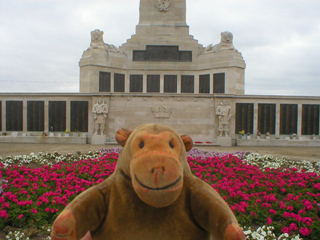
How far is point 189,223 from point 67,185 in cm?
523

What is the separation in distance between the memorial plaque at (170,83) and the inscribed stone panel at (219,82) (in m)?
3.23

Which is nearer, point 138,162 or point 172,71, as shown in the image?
point 138,162

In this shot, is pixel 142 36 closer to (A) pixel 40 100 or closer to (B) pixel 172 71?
(B) pixel 172 71

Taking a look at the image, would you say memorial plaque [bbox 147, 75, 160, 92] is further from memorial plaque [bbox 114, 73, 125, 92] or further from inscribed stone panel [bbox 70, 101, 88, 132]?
inscribed stone panel [bbox 70, 101, 88, 132]

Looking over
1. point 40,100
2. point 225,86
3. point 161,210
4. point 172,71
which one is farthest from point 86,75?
point 161,210

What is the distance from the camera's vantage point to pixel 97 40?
22875 mm

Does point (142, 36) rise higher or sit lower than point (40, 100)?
higher

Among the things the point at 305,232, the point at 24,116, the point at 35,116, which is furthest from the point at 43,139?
the point at 305,232

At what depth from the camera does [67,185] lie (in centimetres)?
693

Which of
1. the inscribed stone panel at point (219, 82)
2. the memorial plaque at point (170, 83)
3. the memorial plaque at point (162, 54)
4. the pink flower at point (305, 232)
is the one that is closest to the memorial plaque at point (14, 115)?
the memorial plaque at point (162, 54)

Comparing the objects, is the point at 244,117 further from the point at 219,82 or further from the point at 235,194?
the point at 235,194

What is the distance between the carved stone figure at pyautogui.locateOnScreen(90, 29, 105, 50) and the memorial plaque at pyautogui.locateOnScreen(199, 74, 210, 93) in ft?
27.4

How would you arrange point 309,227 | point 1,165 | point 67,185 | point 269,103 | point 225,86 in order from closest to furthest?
1. point 309,227
2. point 67,185
3. point 1,165
4. point 269,103
5. point 225,86

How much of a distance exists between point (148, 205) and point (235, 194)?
168 inches
